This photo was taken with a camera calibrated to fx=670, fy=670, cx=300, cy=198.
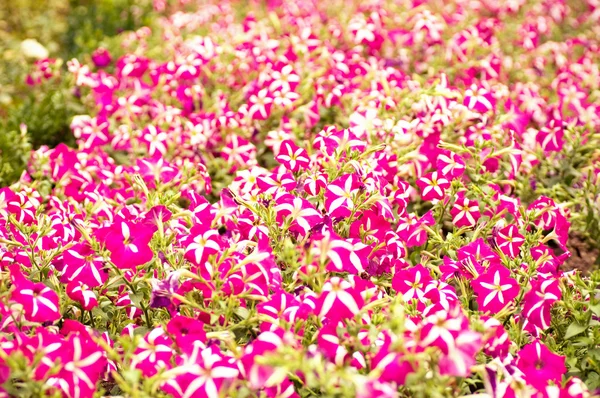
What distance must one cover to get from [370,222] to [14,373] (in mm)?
886

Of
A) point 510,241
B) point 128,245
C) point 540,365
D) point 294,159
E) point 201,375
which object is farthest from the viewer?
point 294,159

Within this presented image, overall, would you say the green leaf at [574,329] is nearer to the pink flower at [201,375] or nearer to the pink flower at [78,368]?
the pink flower at [201,375]

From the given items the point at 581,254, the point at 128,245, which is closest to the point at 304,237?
the point at 128,245

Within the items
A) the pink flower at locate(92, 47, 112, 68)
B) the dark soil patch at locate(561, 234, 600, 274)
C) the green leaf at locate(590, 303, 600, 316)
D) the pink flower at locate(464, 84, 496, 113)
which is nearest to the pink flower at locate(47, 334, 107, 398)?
the green leaf at locate(590, 303, 600, 316)

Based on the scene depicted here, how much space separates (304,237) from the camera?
1599mm

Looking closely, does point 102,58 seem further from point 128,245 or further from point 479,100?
point 128,245

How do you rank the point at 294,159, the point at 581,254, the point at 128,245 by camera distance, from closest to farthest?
the point at 128,245 → the point at 294,159 → the point at 581,254

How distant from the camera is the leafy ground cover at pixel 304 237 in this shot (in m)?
1.30

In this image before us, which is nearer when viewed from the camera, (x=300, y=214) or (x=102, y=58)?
(x=300, y=214)

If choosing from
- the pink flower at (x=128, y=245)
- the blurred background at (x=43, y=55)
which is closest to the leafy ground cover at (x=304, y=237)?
the pink flower at (x=128, y=245)

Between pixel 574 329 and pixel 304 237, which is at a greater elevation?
pixel 304 237

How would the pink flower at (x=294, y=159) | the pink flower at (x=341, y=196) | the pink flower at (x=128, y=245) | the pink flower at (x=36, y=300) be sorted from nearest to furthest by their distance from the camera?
1. the pink flower at (x=36, y=300)
2. the pink flower at (x=128, y=245)
3. the pink flower at (x=341, y=196)
4. the pink flower at (x=294, y=159)

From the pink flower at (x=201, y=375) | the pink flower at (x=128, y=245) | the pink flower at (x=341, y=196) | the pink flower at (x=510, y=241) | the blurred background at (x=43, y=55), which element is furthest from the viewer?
the blurred background at (x=43, y=55)

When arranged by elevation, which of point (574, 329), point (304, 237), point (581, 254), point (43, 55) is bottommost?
point (581, 254)
